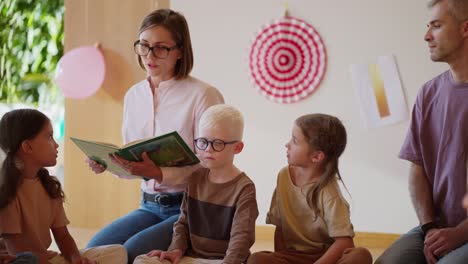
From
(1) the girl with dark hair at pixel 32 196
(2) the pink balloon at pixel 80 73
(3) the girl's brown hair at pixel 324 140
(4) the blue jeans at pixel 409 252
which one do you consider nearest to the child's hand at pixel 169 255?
(1) the girl with dark hair at pixel 32 196

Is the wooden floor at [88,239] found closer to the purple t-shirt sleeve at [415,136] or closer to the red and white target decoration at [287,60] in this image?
the red and white target decoration at [287,60]

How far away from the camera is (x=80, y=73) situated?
384 centimetres

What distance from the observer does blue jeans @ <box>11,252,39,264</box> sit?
1908mm

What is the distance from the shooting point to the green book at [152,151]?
6.79 ft

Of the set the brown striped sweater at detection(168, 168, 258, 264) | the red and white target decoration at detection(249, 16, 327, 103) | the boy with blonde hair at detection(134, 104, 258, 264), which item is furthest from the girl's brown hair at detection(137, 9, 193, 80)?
the red and white target decoration at detection(249, 16, 327, 103)

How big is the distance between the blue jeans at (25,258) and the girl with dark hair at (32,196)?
0.28 ft

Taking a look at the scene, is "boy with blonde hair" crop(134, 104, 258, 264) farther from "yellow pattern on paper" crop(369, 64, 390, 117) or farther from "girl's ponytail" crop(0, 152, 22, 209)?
"yellow pattern on paper" crop(369, 64, 390, 117)

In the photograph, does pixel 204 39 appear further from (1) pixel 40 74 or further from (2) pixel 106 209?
(1) pixel 40 74

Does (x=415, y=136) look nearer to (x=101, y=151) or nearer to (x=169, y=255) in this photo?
(x=169, y=255)

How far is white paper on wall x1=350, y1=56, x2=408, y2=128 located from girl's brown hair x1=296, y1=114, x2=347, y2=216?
5.17 ft

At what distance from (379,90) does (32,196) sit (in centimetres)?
219

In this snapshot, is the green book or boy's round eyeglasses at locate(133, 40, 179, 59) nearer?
the green book

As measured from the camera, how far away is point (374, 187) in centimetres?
370

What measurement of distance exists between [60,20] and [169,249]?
11.0 feet
